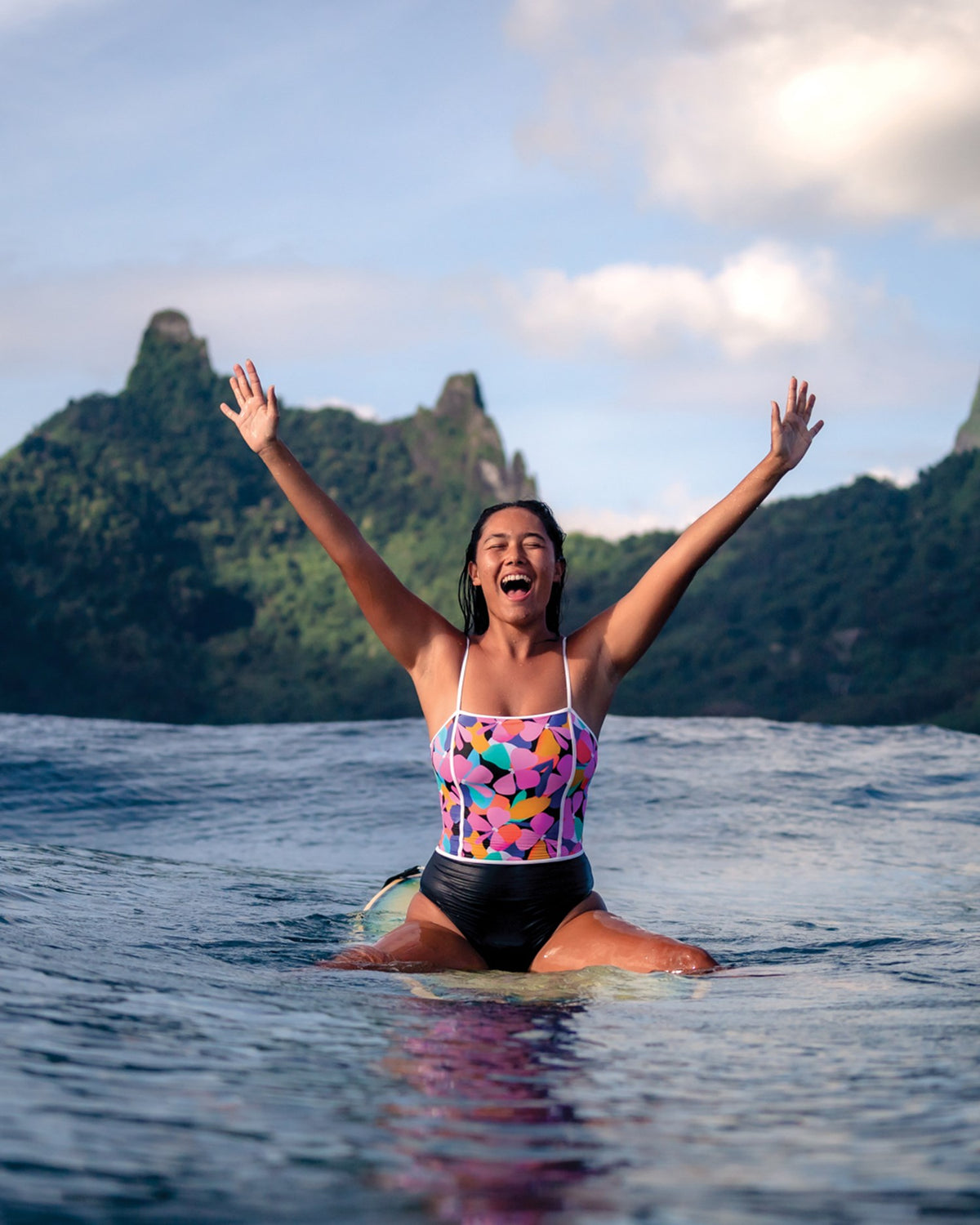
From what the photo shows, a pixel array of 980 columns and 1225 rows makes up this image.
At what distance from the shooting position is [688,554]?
13.0ft

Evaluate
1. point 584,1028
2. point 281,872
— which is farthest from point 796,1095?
point 281,872

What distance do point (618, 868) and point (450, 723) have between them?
404cm

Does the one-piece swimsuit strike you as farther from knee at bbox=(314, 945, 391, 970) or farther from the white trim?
knee at bbox=(314, 945, 391, 970)


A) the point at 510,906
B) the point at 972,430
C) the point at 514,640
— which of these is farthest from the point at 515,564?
the point at 972,430

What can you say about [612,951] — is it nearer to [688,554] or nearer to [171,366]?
[688,554]

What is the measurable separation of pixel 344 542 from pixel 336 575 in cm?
6948

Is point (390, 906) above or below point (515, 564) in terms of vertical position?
below

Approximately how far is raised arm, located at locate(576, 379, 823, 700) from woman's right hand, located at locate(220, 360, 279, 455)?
1172 millimetres

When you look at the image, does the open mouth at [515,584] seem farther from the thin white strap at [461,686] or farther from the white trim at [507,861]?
the white trim at [507,861]

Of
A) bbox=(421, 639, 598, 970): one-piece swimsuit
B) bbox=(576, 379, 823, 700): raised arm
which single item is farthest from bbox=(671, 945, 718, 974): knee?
bbox=(576, 379, 823, 700): raised arm

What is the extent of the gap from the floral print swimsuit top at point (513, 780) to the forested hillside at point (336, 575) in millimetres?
47889

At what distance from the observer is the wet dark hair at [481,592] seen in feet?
13.7

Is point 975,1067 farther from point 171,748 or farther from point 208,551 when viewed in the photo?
point 208,551

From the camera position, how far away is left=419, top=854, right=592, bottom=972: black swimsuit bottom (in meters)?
4.04
